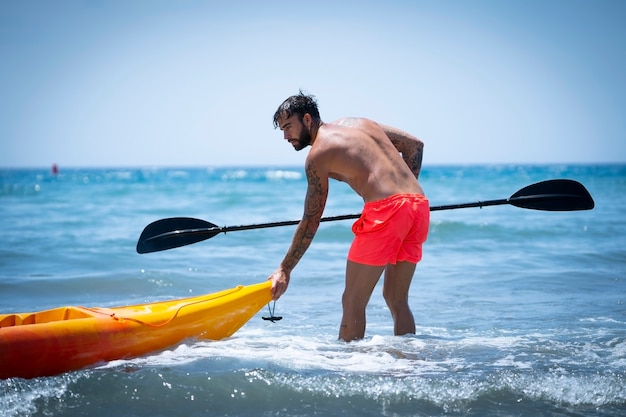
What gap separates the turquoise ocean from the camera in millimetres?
3391

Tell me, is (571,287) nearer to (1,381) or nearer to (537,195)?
(537,195)

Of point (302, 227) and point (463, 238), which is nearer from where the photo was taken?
point (302, 227)

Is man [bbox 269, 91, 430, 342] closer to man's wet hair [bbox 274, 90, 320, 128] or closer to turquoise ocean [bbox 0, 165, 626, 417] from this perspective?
man's wet hair [bbox 274, 90, 320, 128]

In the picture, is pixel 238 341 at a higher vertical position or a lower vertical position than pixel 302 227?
lower

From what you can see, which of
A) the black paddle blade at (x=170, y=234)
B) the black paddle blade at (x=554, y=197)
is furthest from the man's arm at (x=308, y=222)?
the black paddle blade at (x=554, y=197)

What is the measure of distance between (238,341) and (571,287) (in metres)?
3.87

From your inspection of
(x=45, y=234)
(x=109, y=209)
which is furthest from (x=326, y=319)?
(x=109, y=209)

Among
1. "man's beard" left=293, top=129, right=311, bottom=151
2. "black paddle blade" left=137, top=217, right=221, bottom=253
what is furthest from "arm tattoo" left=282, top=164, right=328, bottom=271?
"black paddle blade" left=137, top=217, right=221, bottom=253

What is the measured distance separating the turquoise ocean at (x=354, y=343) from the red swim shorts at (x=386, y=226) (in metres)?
0.62

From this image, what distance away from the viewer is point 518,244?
35.3 feet

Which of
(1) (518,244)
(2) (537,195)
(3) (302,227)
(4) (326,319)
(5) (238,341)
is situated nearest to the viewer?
(3) (302,227)

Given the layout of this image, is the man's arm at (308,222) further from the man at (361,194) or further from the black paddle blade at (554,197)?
the black paddle blade at (554,197)

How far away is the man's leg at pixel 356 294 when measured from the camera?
389 cm

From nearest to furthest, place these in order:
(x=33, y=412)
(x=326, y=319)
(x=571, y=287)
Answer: (x=33, y=412) → (x=326, y=319) → (x=571, y=287)
